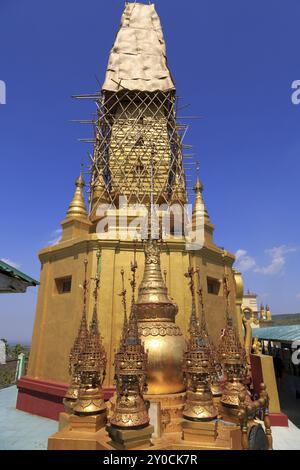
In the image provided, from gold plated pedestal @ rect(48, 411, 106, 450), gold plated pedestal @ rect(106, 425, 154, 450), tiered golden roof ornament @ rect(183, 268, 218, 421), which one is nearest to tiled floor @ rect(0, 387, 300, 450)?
gold plated pedestal @ rect(48, 411, 106, 450)

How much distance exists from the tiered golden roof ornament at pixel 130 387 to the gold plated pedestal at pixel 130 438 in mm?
69

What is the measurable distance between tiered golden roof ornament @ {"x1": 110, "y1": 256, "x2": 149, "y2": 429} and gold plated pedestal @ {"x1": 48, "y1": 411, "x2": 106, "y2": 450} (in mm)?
747

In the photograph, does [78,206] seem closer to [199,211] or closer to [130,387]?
[199,211]

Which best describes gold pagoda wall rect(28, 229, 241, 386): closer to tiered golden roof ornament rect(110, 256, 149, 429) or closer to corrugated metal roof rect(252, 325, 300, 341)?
corrugated metal roof rect(252, 325, 300, 341)

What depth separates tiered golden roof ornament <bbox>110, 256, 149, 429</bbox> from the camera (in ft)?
17.5

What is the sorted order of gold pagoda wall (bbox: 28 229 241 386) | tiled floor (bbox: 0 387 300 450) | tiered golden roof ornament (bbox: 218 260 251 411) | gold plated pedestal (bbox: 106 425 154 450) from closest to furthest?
gold plated pedestal (bbox: 106 425 154 450) < tiered golden roof ornament (bbox: 218 260 251 411) < tiled floor (bbox: 0 387 300 450) < gold pagoda wall (bbox: 28 229 241 386)

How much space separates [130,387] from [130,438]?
2.63 feet

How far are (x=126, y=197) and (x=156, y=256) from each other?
7709mm

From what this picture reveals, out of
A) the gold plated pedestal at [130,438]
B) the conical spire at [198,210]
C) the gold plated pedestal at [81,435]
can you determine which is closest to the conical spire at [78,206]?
the conical spire at [198,210]

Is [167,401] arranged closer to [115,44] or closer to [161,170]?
[161,170]

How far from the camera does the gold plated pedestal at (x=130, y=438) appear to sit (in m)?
5.09

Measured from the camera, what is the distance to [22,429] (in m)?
9.36

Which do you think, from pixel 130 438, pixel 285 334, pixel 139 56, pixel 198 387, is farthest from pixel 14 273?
pixel 139 56
